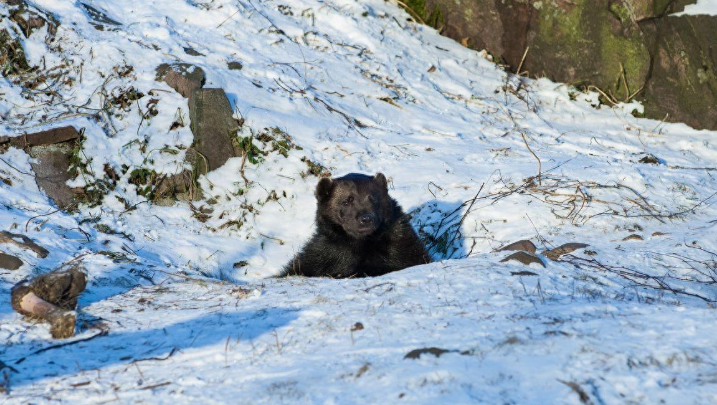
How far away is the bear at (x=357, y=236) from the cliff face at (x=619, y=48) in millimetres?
6078

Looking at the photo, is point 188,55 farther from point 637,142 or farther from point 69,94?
point 637,142

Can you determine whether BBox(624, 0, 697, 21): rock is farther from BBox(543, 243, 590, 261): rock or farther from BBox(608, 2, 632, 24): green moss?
BBox(543, 243, 590, 261): rock

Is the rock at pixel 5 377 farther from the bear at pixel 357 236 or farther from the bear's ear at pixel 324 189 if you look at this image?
the bear's ear at pixel 324 189

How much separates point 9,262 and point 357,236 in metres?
3.06

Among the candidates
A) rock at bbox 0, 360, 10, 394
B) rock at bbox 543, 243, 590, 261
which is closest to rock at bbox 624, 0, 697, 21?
rock at bbox 543, 243, 590, 261

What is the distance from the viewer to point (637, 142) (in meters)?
10.8

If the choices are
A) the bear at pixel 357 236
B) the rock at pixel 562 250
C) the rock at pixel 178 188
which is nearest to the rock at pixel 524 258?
the rock at pixel 562 250

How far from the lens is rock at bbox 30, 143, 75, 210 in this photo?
26.9ft

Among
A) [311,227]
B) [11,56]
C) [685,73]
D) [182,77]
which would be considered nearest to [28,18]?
[11,56]

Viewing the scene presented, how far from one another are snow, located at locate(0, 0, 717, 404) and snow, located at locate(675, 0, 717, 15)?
1771 mm

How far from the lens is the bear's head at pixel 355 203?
7.08 meters

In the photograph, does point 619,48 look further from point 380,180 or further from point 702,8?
point 380,180

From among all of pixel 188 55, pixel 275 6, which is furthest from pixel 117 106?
pixel 275 6

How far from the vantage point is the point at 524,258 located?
5.56 meters
